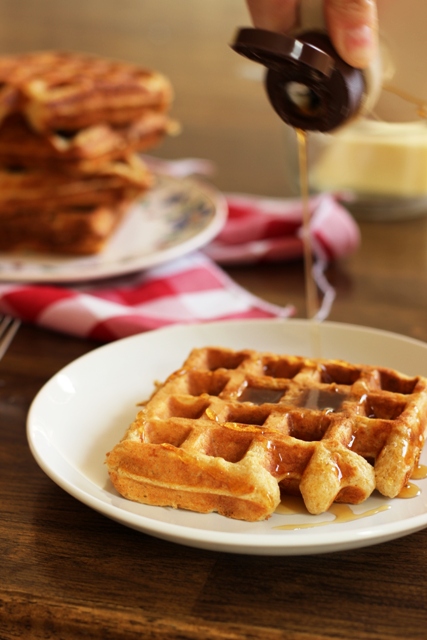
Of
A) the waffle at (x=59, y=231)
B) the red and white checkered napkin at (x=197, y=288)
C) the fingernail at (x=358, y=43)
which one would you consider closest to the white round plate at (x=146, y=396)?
the red and white checkered napkin at (x=197, y=288)

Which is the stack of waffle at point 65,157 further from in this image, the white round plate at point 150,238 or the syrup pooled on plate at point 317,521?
the syrup pooled on plate at point 317,521

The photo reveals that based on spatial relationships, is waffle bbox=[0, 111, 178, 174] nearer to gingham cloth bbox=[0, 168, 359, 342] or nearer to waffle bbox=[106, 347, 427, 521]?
gingham cloth bbox=[0, 168, 359, 342]

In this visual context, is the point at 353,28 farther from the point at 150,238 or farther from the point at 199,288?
the point at 150,238

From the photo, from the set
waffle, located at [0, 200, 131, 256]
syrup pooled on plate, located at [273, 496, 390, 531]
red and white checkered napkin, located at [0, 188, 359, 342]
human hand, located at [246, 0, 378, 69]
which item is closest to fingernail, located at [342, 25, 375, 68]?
human hand, located at [246, 0, 378, 69]

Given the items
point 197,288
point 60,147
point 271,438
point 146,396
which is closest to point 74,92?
point 60,147

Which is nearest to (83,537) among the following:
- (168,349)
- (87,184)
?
(168,349)
